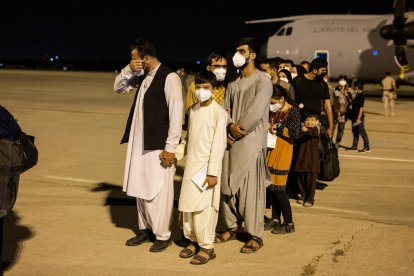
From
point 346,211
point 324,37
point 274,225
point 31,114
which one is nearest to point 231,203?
point 274,225

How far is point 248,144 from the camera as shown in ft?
16.9

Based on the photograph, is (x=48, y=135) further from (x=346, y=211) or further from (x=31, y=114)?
(x=346, y=211)

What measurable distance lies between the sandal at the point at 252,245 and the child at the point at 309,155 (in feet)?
6.06

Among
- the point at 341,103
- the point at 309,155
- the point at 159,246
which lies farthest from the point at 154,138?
the point at 341,103

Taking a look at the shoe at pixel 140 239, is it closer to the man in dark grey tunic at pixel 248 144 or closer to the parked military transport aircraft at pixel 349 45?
the man in dark grey tunic at pixel 248 144

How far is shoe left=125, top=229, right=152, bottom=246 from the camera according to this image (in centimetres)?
536

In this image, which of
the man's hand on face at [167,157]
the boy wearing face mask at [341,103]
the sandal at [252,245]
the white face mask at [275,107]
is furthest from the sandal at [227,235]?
the boy wearing face mask at [341,103]

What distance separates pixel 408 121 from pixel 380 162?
22.5 feet

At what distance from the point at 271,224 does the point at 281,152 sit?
0.76 meters

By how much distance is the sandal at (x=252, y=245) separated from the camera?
17.0ft

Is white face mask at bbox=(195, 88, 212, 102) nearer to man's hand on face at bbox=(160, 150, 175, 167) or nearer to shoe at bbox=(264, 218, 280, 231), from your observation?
man's hand on face at bbox=(160, 150, 175, 167)

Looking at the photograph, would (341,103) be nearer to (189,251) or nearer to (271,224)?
(271,224)

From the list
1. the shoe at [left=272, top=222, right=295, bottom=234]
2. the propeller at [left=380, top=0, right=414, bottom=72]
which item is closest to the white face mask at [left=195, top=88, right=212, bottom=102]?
the shoe at [left=272, top=222, right=295, bottom=234]

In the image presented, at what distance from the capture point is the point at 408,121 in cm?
1645
